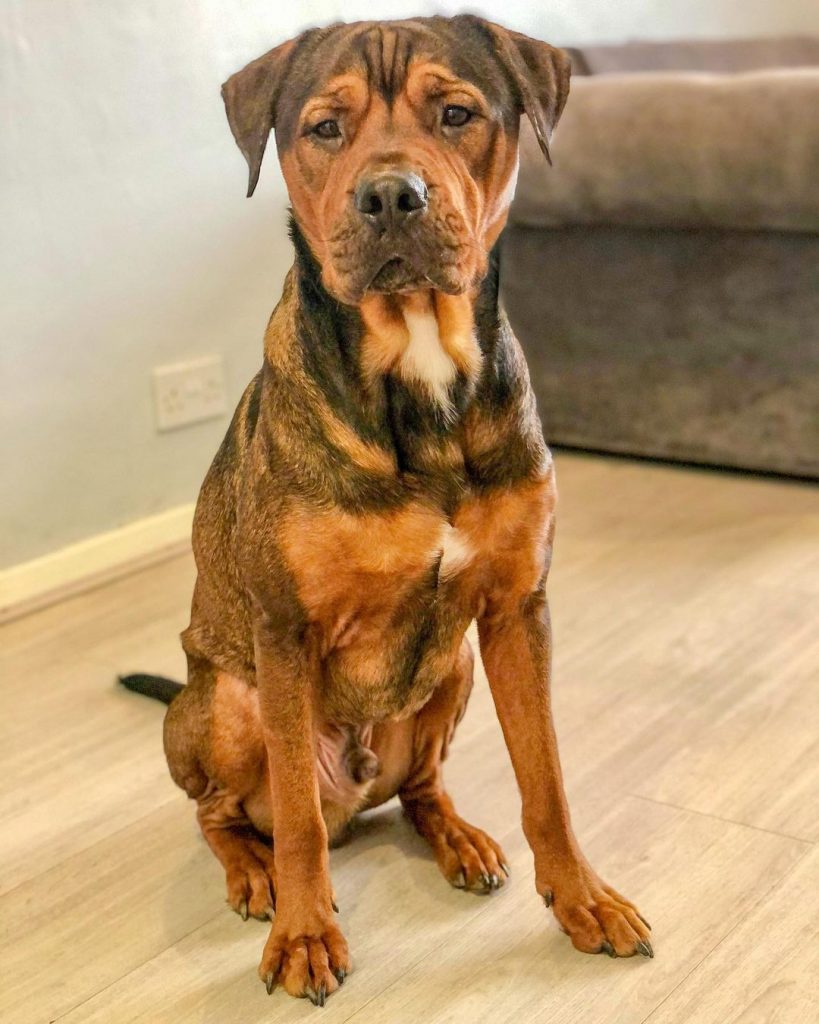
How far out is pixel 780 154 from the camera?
327 cm

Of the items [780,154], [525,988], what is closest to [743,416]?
[780,154]

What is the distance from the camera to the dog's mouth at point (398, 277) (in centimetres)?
157

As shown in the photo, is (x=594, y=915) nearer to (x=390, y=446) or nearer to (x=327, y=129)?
(x=390, y=446)

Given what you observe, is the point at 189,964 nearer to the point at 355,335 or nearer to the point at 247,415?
the point at 247,415

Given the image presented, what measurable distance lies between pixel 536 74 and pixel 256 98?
1.20ft

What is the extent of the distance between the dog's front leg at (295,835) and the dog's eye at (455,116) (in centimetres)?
68

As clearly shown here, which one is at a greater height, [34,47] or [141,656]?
[34,47]

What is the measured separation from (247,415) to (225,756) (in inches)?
19.3

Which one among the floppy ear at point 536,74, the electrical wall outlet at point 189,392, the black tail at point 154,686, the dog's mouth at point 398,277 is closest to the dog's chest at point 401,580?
the dog's mouth at point 398,277

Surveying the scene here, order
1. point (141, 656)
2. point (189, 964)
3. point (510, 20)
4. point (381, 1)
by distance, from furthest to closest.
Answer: point (510, 20) → point (381, 1) → point (141, 656) → point (189, 964)

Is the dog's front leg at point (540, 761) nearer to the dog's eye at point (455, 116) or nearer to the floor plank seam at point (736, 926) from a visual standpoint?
the floor plank seam at point (736, 926)

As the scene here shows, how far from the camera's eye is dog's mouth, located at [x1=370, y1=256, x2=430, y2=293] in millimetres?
1567

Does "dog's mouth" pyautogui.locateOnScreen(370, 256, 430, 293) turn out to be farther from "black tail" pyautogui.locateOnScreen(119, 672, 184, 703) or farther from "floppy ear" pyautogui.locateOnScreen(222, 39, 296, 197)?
"black tail" pyautogui.locateOnScreen(119, 672, 184, 703)

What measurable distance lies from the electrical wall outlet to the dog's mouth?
184 centimetres
